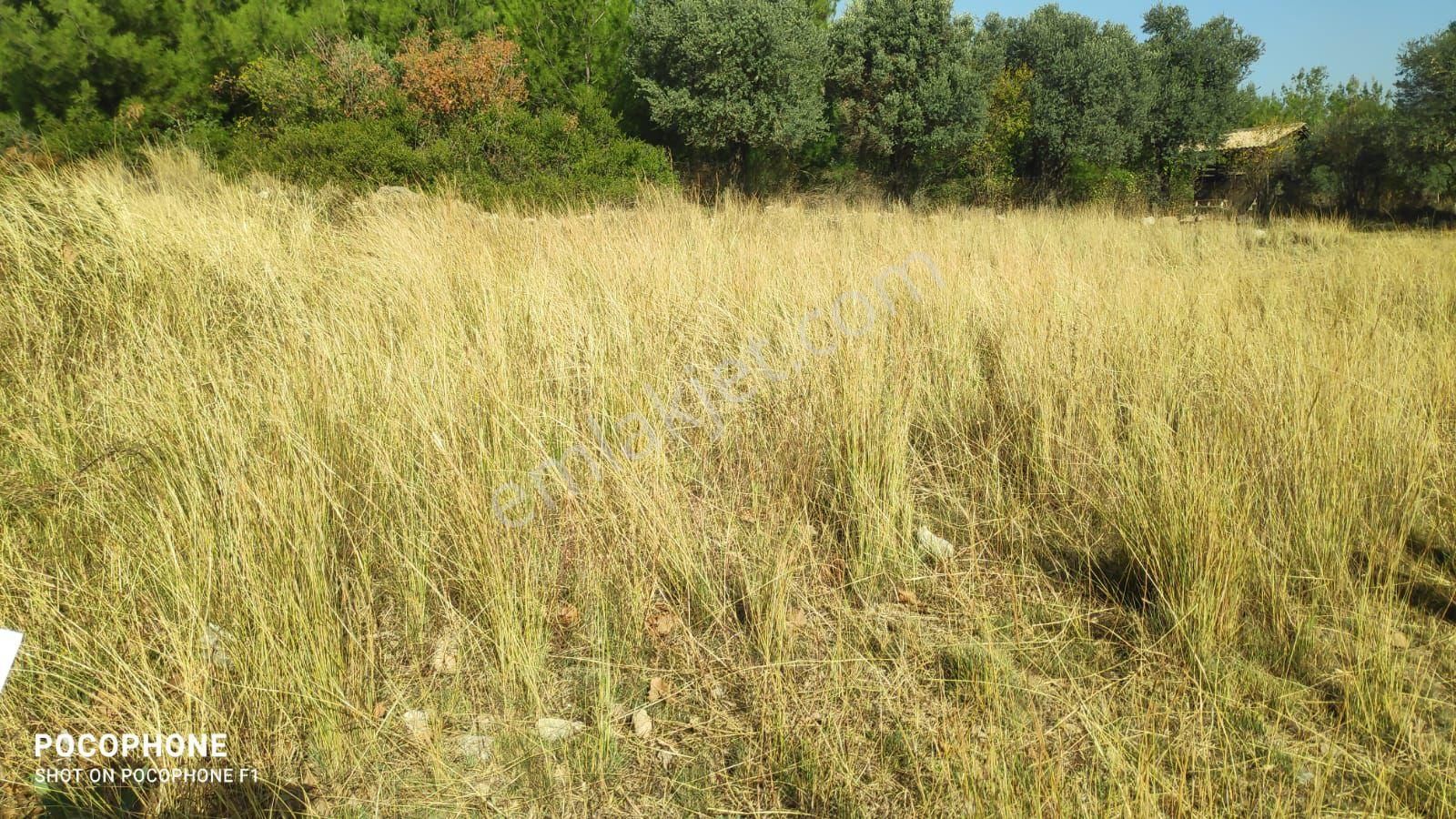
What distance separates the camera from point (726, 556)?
7.91 feet

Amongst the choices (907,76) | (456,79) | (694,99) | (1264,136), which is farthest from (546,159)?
(1264,136)

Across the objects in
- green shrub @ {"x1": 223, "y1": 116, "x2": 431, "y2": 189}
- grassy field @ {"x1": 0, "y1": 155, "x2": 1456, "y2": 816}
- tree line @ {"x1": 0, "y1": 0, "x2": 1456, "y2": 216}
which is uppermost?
tree line @ {"x1": 0, "y1": 0, "x2": 1456, "y2": 216}

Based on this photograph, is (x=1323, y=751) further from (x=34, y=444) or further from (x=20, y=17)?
(x=20, y=17)

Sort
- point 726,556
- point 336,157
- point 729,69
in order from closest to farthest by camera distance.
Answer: point 726,556 → point 336,157 → point 729,69

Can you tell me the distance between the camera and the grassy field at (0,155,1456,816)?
1.81 m

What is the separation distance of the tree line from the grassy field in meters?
5.90

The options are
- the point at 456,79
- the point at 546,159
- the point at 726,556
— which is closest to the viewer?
the point at 726,556

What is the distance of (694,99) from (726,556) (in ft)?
34.2

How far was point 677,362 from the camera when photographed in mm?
3748

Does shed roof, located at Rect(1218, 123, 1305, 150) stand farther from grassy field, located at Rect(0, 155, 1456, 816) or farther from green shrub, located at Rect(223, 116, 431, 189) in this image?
grassy field, located at Rect(0, 155, 1456, 816)

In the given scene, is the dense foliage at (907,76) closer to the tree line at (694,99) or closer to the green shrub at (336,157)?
the tree line at (694,99)

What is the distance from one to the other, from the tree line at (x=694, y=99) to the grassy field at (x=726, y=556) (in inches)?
232

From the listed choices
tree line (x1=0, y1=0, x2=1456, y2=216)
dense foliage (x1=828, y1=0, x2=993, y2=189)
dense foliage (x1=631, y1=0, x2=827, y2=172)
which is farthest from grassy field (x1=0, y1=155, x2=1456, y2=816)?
dense foliage (x1=828, y1=0, x2=993, y2=189)

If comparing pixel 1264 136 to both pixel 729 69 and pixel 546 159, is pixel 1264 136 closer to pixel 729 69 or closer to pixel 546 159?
pixel 729 69
